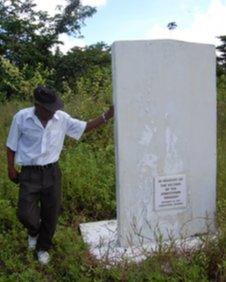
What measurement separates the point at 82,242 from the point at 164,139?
3.76ft

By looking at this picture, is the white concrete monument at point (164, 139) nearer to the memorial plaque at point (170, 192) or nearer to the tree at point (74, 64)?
the memorial plaque at point (170, 192)

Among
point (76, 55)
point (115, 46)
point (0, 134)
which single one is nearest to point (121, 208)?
point (115, 46)

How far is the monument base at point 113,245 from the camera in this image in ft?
15.2

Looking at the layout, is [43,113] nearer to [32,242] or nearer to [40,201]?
[40,201]

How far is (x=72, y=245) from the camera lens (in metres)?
4.96

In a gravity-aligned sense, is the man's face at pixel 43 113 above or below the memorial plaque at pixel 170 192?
above

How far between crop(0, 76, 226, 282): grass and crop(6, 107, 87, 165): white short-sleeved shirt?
80cm

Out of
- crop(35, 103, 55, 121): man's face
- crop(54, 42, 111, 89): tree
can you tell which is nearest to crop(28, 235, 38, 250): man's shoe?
crop(35, 103, 55, 121): man's face

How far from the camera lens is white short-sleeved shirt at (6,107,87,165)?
15.3 ft

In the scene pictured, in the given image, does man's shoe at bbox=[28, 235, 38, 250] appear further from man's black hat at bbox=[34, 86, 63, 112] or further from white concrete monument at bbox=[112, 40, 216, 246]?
man's black hat at bbox=[34, 86, 63, 112]

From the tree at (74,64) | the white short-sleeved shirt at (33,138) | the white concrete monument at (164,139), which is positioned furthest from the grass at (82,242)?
the tree at (74,64)

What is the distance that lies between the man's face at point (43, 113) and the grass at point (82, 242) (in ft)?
3.64

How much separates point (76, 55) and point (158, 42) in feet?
36.3

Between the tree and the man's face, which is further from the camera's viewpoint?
the tree
